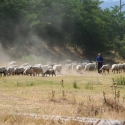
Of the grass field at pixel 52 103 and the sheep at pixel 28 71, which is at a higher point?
the sheep at pixel 28 71

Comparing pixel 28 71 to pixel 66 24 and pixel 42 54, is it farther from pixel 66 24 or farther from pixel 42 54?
pixel 66 24

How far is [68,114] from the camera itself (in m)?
13.1

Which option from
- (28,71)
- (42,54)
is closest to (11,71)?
(28,71)

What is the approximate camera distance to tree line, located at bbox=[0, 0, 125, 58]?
49.1 m

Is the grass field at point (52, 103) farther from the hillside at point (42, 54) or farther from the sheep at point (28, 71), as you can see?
the hillside at point (42, 54)

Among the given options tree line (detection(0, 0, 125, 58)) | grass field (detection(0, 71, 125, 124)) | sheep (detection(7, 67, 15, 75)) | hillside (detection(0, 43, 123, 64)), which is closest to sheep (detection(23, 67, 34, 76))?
sheep (detection(7, 67, 15, 75))

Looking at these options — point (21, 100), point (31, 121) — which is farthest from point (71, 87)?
point (31, 121)

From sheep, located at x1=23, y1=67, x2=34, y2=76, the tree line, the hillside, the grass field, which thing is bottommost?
the grass field

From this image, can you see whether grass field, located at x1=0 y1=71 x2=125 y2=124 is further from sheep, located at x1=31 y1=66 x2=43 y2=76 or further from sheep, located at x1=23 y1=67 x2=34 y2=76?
sheep, located at x1=31 y1=66 x2=43 y2=76

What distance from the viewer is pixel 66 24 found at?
188ft

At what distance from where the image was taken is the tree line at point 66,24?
49.1m

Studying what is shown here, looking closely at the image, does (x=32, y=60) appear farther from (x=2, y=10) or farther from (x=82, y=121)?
(x=82, y=121)

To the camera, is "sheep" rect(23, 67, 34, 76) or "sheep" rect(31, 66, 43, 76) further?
"sheep" rect(31, 66, 43, 76)

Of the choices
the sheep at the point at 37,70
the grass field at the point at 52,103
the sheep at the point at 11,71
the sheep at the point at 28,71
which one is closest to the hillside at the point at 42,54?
the sheep at the point at 37,70
